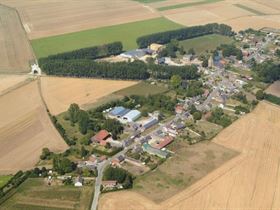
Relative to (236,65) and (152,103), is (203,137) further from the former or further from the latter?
(236,65)

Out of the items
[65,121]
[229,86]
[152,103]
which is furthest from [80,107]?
[229,86]

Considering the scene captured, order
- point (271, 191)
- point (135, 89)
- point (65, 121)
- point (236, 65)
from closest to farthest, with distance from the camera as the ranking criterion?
point (271, 191)
point (65, 121)
point (135, 89)
point (236, 65)

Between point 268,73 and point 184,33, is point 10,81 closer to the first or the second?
point 184,33

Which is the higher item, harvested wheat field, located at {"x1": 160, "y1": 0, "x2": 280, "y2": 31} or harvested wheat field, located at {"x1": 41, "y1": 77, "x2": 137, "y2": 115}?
harvested wheat field, located at {"x1": 41, "y1": 77, "x2": 137, "y2": 115}

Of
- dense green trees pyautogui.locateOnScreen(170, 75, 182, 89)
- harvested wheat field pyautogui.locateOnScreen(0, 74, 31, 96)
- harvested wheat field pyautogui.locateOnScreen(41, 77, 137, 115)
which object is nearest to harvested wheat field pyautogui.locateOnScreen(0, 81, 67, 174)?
harvested wheat field pyautogui.locateOnScreen(0, 74, 31, 96)

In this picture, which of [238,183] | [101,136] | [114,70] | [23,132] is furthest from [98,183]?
[114,70]

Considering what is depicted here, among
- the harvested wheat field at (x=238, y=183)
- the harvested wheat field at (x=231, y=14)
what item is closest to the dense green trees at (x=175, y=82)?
the harvested wheat field at (x=238, y=183)

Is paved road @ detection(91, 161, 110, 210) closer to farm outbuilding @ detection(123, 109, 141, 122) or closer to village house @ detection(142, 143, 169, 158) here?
village house @ detection(142, 143, 169, 158)
